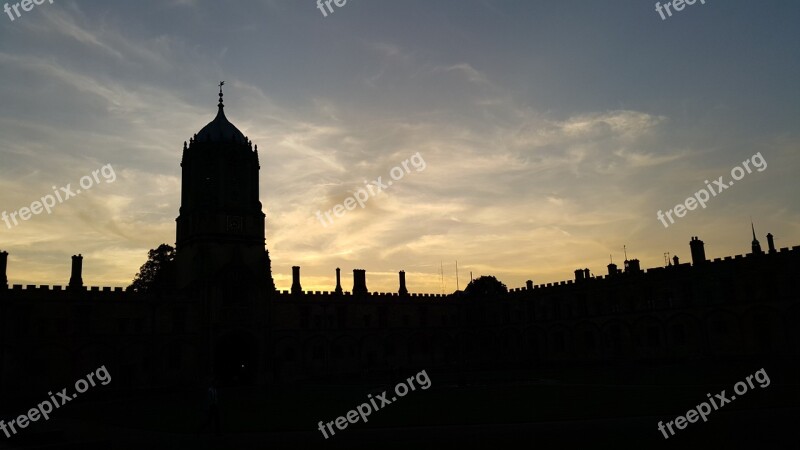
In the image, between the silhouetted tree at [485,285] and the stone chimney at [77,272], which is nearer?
the stone chimney at [77,272]

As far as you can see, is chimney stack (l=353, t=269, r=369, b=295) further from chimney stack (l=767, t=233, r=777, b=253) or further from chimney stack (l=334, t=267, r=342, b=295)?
chimney stack (l=767, t=233, r=777, b=253)

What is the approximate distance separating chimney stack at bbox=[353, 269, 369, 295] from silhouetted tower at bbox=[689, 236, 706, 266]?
102 ft

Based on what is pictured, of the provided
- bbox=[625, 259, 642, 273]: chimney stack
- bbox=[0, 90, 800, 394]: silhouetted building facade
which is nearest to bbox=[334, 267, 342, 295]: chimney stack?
bbox=[0, 90, 800, 394]: silhouetted building facade

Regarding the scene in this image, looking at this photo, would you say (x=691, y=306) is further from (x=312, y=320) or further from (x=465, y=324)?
(x=312, y=320)

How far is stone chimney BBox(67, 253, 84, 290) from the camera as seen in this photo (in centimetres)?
4928

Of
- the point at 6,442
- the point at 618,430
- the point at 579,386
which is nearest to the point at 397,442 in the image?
the point at 618,430

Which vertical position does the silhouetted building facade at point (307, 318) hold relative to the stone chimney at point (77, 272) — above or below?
below

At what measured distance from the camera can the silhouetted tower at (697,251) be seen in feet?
174

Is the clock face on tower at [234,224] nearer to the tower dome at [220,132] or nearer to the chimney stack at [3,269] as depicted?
the tower dome at [220,132]

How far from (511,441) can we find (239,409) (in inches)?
646

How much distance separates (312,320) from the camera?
60406mm

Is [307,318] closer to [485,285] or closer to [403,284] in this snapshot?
[403,284]

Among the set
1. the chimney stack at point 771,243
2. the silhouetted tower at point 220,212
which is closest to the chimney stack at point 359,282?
the silhouetted tower at point 220,212

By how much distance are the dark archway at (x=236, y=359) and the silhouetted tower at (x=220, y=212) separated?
516 cm
